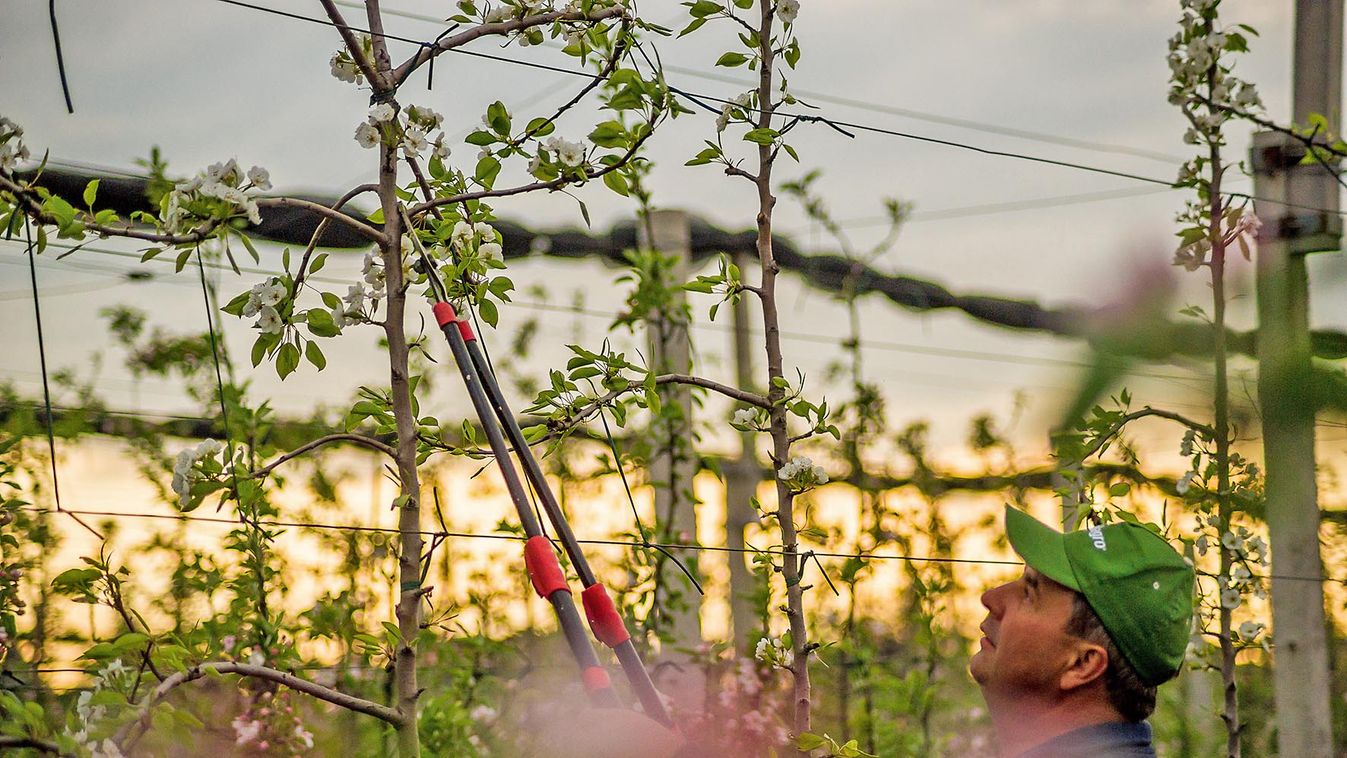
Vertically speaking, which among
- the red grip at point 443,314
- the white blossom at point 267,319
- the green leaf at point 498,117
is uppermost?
the green leaf at point 498,117

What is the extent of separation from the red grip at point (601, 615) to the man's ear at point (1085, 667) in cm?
53

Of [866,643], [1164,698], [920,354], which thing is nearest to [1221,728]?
[1164,698]

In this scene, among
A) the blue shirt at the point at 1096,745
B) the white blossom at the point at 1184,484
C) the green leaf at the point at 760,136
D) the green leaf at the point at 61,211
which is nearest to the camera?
the green leaf at the point at 61,211

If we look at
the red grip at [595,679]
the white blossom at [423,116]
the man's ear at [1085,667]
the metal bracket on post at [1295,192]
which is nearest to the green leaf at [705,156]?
the white blossom at [423,116]

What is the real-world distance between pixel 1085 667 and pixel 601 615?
22.2 inches

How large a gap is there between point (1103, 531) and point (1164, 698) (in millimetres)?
5555

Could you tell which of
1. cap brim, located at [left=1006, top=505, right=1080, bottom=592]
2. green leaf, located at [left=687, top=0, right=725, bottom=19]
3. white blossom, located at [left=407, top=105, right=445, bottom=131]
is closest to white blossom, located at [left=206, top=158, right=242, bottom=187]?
white blossom, located at [left=407, top=105, right=445, bottom=131]

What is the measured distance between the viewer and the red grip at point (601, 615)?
106cm

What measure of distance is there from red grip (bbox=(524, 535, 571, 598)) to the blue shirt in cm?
57

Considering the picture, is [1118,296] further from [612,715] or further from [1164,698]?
[1164,698]

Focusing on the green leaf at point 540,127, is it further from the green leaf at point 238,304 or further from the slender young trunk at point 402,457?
the green leaf at point 238,304

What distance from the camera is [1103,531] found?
4.69 ft

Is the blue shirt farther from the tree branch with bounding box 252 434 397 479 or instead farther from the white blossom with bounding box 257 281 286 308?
the white blossom with bounding box 257 281 286 308

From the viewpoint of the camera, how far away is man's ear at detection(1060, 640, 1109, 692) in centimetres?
132
